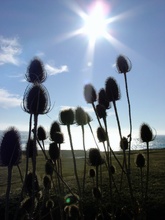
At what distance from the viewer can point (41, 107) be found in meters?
6.07

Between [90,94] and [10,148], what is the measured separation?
12.1 ft

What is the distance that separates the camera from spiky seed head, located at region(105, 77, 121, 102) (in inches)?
331

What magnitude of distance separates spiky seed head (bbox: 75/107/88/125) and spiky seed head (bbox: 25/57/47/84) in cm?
218

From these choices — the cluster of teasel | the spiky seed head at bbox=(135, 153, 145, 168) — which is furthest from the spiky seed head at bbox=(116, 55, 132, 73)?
the spiky seed head at bbox=(135, 153, 145, 168)

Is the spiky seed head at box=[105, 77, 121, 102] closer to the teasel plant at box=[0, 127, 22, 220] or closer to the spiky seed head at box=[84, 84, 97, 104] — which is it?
the spiky seed head at box=[84, 84, 97, 104]

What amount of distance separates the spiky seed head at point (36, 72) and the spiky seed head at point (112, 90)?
210 cm

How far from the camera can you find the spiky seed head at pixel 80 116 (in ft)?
29.2

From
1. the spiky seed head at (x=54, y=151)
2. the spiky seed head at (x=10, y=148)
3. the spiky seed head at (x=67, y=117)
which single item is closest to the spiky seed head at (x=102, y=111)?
the spiky seed head at (x=67, y=117)

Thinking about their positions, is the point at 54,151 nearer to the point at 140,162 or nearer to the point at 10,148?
the point at 10,148

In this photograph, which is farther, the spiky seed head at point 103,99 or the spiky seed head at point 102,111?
the spiky seed head at point 103,99

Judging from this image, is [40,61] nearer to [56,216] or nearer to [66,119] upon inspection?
[66,119]

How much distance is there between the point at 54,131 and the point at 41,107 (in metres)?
3.01

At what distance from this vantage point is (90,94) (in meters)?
8.84

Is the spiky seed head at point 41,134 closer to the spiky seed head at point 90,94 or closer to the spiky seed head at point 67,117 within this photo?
the spiky seed head at point 67,117
